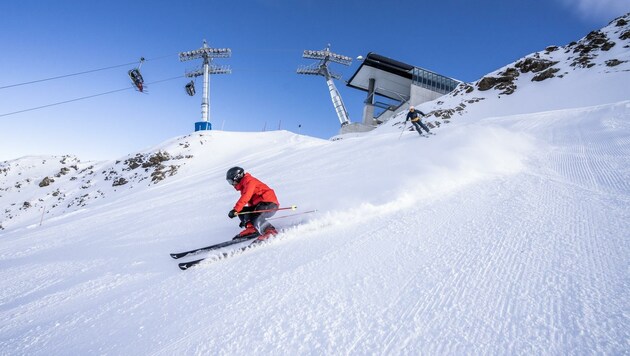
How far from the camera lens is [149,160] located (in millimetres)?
27484

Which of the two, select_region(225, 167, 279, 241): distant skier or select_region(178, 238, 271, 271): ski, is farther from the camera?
select_region(225, 167, 279, 241): distant skier

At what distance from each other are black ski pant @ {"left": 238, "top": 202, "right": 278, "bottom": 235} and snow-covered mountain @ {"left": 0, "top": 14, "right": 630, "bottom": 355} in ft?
1.58

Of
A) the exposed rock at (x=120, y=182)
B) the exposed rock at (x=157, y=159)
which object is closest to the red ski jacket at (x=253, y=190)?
the exposed rock at (x=120, y=182)

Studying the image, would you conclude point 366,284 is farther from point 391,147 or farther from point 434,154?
point 391,147

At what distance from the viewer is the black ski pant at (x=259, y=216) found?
484 cm

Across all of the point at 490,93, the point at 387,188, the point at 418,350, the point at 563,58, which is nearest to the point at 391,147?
the point at 387,188

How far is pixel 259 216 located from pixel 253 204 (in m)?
0.34

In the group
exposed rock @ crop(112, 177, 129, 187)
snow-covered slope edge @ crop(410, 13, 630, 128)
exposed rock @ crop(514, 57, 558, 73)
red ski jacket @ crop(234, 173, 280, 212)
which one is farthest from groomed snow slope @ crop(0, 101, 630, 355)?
exposed rock @ crop(514, 57, 558, 73)

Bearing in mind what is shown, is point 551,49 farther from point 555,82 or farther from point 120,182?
point 120,182

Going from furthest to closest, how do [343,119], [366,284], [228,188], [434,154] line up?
[343,119] → [228,188] → [434,154] → [366,284]

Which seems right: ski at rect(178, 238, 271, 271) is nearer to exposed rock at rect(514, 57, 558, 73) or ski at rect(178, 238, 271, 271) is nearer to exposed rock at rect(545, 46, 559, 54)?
exposed rock at rect(514, 57, 558, 73)

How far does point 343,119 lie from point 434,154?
40.8 meters

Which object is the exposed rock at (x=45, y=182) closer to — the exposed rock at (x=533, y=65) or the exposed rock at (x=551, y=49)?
the exposed rock at (x=533, y=65)

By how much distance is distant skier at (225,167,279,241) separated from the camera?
4.81 metres
